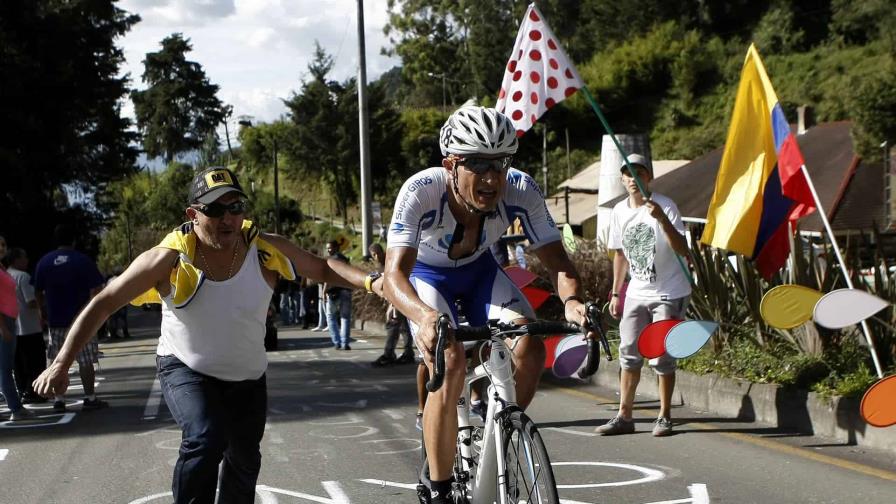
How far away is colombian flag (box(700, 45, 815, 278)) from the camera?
356 inches

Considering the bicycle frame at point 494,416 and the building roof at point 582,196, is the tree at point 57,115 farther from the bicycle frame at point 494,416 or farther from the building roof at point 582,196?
the bicycle frame at point 494,416

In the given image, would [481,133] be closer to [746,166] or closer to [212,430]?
[212,430]

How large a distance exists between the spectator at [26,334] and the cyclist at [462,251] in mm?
7591

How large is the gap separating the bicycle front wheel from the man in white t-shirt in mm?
4005

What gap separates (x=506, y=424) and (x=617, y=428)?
13.9 ft

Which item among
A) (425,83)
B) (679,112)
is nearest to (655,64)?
(679,112)

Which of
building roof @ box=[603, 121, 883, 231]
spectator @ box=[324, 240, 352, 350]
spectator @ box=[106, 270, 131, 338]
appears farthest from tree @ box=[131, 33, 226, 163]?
spectator @ box=[324, 240, 352, 350]

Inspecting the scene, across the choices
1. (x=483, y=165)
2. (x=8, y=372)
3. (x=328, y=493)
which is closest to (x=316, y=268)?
(x=483, y=165)

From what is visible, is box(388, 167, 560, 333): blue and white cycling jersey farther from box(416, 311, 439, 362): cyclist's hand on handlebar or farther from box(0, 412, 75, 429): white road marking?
box(0, 412, 75, 429): white road marking

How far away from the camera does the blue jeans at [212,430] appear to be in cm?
464

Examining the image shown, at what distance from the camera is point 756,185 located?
9.06 metres

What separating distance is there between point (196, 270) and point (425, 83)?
8886 cm

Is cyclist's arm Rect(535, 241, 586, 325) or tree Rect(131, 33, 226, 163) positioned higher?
tree Rect(131, 33, 226, 163)

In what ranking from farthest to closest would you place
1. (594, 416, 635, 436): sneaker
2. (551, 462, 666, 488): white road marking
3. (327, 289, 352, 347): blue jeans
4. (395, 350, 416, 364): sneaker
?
1. (327, 289, 352, 347): blue jeans
2. (395, 350, 416, 364): sneaker
3. (594, 416, 635, 436): sneaker
4. (551, 462, 666, 488): white road marking
